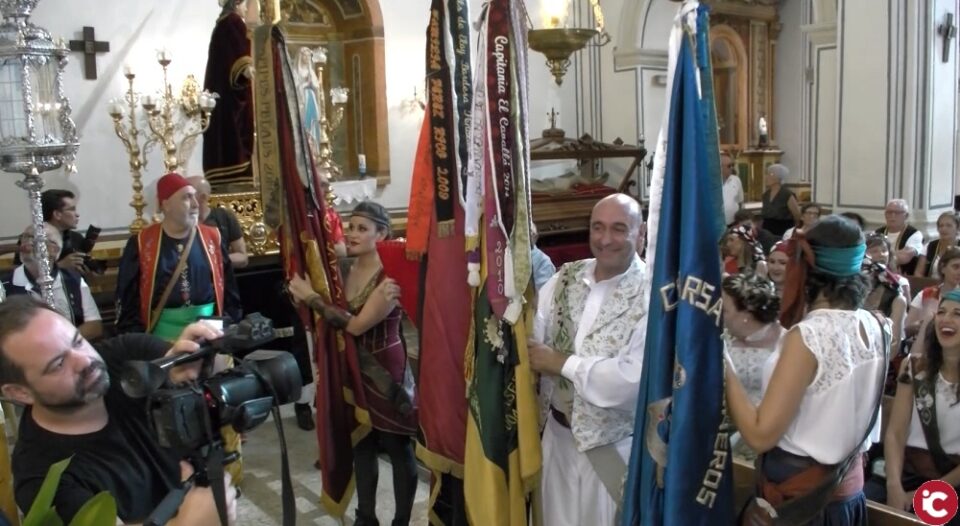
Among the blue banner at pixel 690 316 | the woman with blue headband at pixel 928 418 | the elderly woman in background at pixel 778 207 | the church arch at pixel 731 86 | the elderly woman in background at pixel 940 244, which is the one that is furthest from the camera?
the church arch at pixel 731 86

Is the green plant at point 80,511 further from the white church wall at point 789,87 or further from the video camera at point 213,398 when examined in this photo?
the white church wall at point 789,87

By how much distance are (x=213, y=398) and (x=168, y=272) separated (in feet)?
6.39

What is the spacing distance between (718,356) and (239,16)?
5.48m

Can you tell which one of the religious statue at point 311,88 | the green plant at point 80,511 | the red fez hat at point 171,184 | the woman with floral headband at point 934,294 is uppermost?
the religious statue at point 311,88

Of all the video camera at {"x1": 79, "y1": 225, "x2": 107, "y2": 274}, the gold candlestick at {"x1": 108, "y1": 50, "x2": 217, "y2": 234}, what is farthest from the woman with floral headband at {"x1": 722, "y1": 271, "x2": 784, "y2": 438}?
the gold candlestick at {"x1": 108, "y1": 50, "x2": 217, "y2": 234}

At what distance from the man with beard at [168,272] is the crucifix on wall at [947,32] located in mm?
6042

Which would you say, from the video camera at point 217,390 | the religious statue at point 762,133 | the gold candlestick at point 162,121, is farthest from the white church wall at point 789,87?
the video camera at point 217,390

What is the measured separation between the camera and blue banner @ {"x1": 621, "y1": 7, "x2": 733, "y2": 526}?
1715 millimetres

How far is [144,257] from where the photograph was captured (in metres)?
3.23

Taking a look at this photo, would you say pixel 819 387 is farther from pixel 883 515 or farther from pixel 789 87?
→ pixel 789 87

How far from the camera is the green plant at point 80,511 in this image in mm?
1219

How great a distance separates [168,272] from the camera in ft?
10.6

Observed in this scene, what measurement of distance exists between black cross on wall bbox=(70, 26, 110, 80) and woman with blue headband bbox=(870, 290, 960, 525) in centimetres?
616

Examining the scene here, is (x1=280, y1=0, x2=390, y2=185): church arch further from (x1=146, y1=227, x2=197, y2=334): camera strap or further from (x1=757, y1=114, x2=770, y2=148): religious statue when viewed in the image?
(x1=757, y1=114, x2=770, y2=148): religious statue
